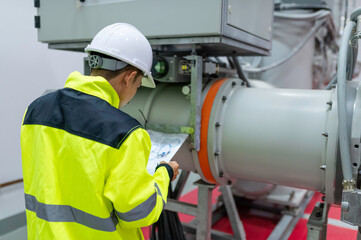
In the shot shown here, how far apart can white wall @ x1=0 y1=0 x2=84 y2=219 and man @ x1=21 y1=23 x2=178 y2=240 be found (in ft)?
4.40

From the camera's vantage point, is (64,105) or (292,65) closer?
(64,105)

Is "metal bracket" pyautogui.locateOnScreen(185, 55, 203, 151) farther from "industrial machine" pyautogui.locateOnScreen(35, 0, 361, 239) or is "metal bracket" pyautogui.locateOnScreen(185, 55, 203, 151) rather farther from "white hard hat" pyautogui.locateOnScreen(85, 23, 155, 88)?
"white hard hat" pyautogui.locateOnScreen(85, 23, 155, 88)

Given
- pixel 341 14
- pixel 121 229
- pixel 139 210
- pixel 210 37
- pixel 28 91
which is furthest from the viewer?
pixel 341 14

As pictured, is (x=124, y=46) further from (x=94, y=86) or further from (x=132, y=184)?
(x=132, y=184)

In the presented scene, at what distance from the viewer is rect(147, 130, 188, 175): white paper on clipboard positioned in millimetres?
1282

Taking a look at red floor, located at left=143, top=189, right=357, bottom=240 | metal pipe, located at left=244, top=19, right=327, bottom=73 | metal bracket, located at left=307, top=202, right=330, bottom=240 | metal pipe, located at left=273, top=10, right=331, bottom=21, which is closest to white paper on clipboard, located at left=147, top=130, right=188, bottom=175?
metal bracket, located at left=307, top=202, right=330, bottom=240

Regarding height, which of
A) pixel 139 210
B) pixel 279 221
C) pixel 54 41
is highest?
pixel 54 41

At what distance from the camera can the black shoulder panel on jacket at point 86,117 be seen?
807 mm

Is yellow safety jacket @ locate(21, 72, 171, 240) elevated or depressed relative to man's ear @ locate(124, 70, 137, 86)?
depressed

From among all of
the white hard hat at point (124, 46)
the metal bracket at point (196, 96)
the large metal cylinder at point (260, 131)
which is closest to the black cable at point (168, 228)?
the large metal cylinder at point (260, 131)

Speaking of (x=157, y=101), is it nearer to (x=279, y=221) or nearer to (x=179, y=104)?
(x=179, y=104)

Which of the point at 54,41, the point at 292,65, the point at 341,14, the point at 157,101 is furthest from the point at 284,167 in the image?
the point at 341,14

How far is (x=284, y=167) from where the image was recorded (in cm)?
130

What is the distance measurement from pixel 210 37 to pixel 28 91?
1573 mm
